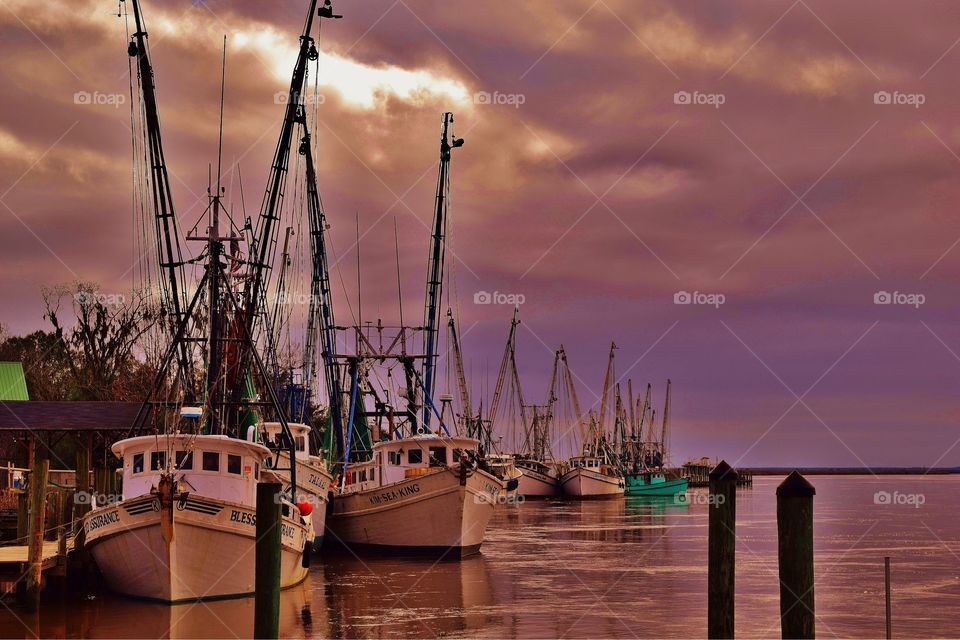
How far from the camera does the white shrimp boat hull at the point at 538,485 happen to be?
13300 centimetres

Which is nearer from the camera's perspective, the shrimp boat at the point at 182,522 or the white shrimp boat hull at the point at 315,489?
the shrimp boat at the point at 182,522

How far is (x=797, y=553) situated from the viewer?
1697cm

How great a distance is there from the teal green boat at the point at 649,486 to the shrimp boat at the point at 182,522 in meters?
116

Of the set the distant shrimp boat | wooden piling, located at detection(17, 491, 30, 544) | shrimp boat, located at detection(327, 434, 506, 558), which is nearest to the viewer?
wooden piling, located at detection(17, 491, 30, 544)

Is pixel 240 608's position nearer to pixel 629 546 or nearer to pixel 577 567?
pixel 577 567

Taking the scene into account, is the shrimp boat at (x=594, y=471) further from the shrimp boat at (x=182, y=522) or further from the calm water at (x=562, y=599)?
the shrimp boat at (x=182, y=522)

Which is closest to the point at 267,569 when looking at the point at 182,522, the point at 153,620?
the point at 153,620

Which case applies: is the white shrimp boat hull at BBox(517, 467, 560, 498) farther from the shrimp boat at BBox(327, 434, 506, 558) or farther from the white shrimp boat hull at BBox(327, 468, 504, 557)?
the white shrimp boat hull at BBox(327, 468, 504, 557)

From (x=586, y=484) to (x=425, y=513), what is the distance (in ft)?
282

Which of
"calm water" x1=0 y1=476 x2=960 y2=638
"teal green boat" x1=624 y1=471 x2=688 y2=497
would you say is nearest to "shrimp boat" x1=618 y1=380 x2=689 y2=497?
"teal green boat" x1=624 y1=471 x2=688 y2=497

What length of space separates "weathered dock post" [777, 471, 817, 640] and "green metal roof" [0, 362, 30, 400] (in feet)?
174

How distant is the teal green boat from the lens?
145 meters

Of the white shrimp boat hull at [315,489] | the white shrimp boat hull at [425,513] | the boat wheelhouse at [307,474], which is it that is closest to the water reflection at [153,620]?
the boat wheelhouse at [307,474]

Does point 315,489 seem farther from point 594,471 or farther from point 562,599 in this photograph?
point 594,471
